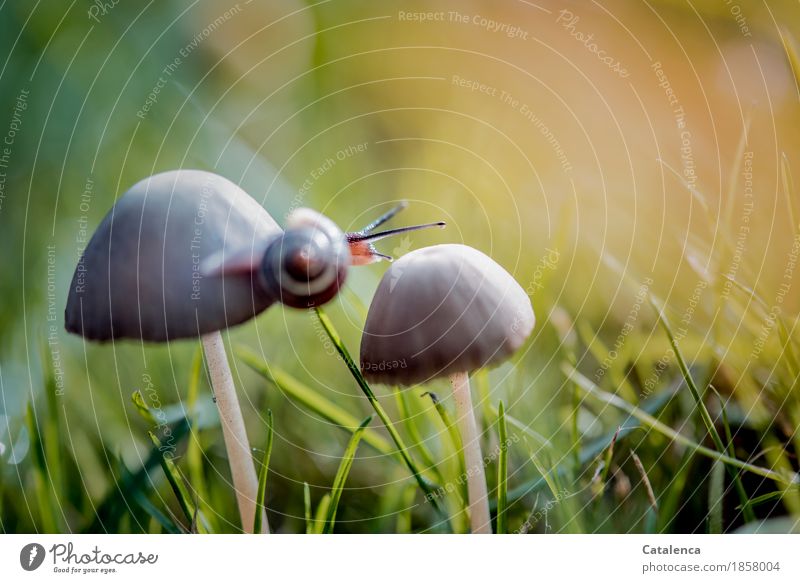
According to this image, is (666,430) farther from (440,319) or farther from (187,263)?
(187,263)

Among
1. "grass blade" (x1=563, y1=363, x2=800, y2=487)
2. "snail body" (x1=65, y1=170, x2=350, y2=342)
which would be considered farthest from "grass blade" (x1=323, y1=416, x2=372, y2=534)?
"grass blade" (x1=563, y1=363, x2=800, y2=487)

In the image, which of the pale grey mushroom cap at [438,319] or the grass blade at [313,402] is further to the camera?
the grass blade at [313,402]

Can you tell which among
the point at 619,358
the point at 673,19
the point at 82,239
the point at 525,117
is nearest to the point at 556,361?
the point at 619,358

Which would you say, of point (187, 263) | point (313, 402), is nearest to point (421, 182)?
point (313, 402)

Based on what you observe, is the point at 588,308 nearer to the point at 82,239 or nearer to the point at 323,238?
the point at 323,238

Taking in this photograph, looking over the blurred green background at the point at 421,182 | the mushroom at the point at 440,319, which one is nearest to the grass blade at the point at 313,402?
the blurred green background at the point at 421,182

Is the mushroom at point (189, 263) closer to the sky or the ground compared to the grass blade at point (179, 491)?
closer to the sky

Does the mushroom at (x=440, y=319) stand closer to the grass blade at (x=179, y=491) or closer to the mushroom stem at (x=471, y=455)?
the mushroom stem at (x=471, y=455)
